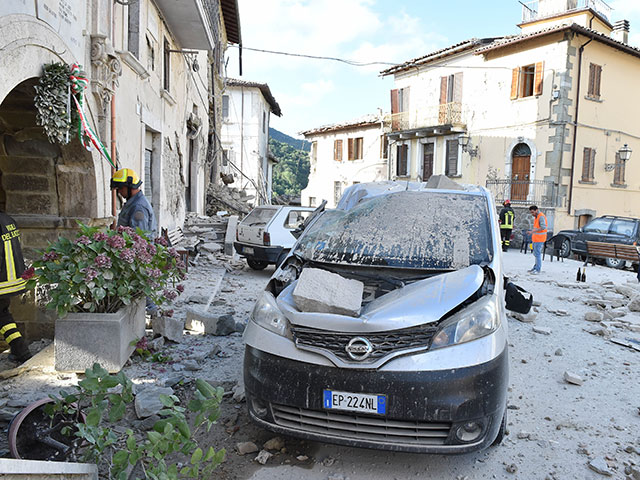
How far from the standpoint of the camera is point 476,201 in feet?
13.9

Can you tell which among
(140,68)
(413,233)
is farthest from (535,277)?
(140,68)

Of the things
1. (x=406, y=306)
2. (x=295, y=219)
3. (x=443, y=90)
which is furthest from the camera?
(x=443, y=90)

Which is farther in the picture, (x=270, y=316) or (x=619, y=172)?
(x=619, y=172)

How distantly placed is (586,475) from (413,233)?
1969mm

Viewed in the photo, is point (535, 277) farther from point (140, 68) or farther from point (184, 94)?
point (184, 94)

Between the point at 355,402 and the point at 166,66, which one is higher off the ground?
the point at 166,66

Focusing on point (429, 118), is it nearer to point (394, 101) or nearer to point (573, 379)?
point (394, 101)

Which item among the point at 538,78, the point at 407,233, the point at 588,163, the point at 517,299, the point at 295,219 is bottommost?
the point at 517,299

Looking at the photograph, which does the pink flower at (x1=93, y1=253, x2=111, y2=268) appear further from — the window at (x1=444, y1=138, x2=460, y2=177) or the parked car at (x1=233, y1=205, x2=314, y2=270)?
the window at (x1=444, y1=138, x2=460, y2=177)

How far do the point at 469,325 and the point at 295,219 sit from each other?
27.1 feet

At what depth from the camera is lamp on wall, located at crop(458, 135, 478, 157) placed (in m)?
24.6

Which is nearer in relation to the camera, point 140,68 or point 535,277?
point 140,68

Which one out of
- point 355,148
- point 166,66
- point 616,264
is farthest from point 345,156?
point 166,66

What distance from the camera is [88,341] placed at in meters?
4.19
